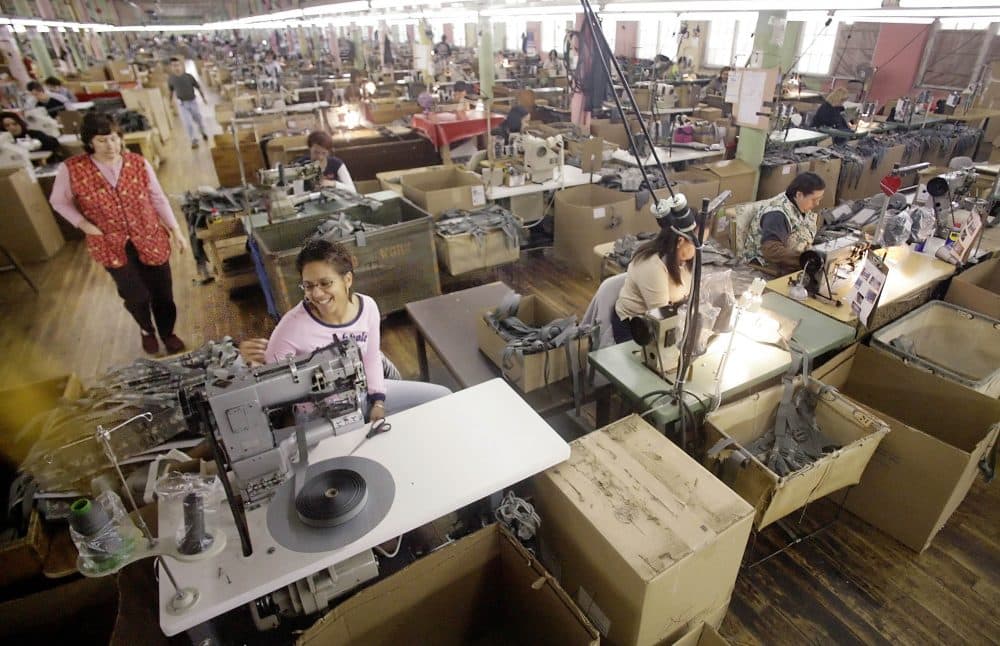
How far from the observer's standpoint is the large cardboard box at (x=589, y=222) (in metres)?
4.24

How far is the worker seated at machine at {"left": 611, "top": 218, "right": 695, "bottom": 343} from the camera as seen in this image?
7.54 ft

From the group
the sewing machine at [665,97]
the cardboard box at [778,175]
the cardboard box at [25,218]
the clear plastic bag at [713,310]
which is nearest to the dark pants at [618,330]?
the clear plastic bag at [713,310]

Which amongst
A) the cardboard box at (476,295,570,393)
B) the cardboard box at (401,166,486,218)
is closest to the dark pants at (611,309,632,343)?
the cardboard box at (476,295,570,393)

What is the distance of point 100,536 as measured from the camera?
3.44 feet

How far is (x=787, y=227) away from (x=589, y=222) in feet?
4.80

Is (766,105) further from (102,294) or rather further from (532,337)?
(102,294)

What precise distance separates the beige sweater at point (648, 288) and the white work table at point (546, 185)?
2.16m

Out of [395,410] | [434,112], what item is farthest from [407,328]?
[434,112]

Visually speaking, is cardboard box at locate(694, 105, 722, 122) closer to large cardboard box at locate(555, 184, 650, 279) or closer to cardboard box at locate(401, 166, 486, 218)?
large cardboard box at locate(555, 184, 650, 279)

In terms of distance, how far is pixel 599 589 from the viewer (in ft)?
4.81

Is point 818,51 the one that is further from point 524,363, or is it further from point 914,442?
point 524,363

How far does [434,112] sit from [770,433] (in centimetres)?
629

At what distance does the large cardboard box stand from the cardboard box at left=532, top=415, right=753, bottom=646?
2.82 meters

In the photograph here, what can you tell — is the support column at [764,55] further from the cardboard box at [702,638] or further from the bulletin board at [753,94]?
the cardboard box at [702,638]
